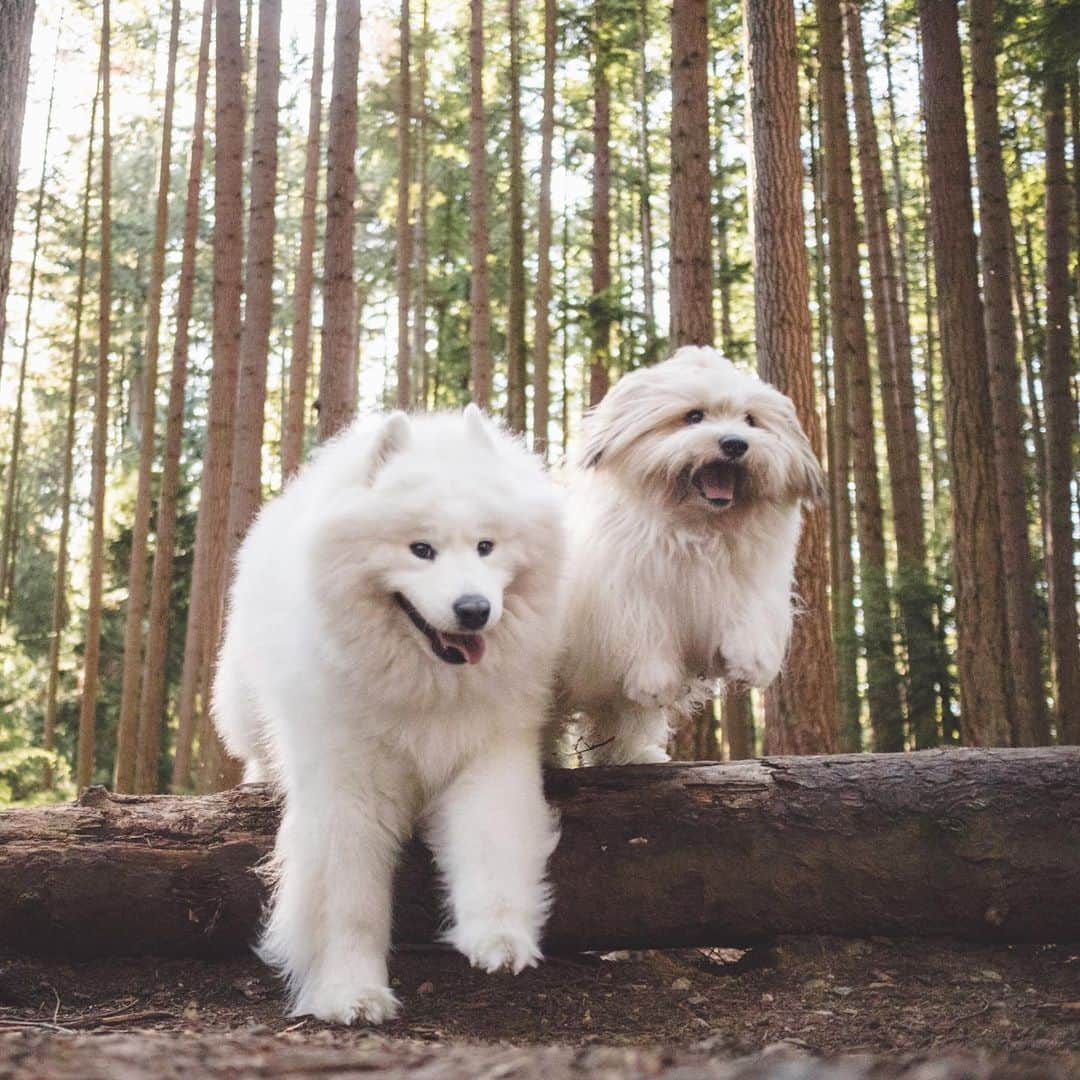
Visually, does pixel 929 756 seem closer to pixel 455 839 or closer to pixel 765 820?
pixel 765 820

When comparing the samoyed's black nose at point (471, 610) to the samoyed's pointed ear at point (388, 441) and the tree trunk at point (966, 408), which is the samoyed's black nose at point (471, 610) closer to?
the samoyed's pointed ear at point (388, 441)

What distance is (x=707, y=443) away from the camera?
4.20 metres

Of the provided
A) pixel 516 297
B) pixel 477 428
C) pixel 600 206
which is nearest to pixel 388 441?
pixel 477 428

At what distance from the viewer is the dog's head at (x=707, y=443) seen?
13.8ft

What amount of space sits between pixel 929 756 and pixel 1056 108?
464 inches

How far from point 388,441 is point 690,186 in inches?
208

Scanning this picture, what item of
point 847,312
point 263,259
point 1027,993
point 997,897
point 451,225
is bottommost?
point 1027,993

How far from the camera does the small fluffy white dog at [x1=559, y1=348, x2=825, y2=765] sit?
4.20m

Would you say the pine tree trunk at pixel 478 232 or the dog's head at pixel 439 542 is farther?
the pine tree trunk at pixel 478 232

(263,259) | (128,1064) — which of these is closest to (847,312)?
(263,259)

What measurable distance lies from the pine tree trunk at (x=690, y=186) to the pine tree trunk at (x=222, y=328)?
4.43 metres

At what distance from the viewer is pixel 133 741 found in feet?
46.0

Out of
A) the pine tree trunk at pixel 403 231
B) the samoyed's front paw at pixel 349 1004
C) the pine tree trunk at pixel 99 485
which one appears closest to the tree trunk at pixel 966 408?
the samoyed's front paw at pixel 349 1004

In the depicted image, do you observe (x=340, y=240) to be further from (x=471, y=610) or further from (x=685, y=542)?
(x=471, y=610)
